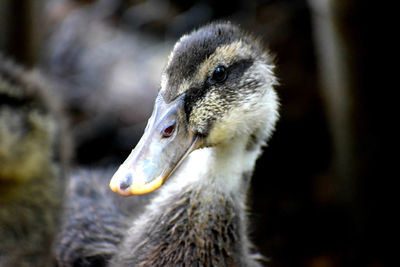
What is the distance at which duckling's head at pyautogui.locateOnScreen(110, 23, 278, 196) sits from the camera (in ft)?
4.19

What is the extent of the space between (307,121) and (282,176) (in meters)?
0.41

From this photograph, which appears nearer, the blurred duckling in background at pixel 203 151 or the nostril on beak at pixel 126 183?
the nostril on beak at pixel 126 183

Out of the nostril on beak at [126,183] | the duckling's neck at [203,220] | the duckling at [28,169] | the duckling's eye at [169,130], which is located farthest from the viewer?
the duckling at [28,169]

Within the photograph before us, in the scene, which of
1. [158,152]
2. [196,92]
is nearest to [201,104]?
[196,92]

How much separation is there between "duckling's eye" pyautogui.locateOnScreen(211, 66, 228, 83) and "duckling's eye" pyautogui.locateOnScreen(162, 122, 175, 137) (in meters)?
0.17

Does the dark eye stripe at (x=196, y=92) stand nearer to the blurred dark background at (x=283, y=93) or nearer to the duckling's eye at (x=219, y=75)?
the duckling's eye at (x=219, y=75)

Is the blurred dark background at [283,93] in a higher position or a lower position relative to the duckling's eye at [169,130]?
higher

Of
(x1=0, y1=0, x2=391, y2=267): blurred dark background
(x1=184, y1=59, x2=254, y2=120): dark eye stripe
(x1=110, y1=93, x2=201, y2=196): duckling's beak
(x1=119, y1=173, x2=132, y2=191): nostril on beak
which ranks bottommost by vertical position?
(x1=119, y1=173, x2=132, y2=191): nostril on beak

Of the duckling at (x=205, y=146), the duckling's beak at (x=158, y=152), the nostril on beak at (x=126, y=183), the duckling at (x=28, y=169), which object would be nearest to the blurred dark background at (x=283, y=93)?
the duckling at (x=28, y=169)

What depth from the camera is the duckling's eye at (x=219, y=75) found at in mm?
1410

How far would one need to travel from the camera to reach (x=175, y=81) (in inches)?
54.2

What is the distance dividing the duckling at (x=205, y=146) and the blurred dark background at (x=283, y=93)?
954 millimetres

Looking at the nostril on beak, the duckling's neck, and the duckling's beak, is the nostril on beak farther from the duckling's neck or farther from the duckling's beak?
the duckling's neck

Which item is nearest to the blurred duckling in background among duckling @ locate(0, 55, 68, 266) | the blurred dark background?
duckling @ locate(0, 55, 68, 266)
